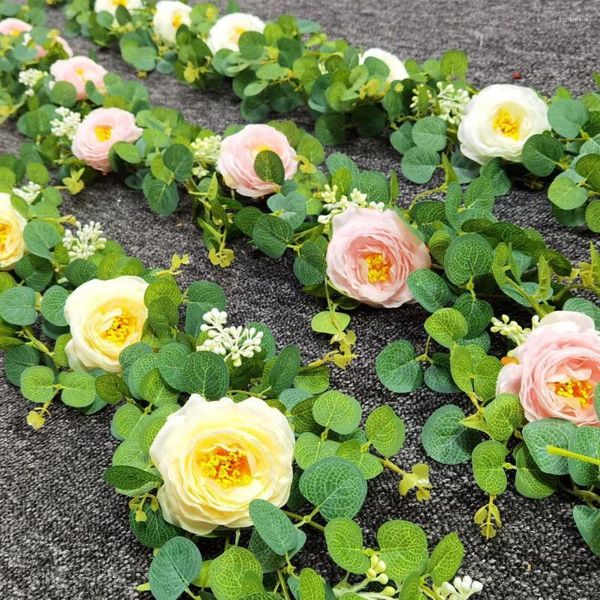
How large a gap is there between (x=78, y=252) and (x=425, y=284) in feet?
1.15

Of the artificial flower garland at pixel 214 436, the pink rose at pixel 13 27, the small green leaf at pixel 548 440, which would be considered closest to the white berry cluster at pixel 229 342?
the artificial flower garland at pixel 214 436

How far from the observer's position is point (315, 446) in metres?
0.50

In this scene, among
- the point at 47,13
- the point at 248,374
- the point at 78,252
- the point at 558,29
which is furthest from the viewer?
the point at 47,13

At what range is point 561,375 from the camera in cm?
49

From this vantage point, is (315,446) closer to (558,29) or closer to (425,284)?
(425,284)

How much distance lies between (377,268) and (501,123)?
0.26 m

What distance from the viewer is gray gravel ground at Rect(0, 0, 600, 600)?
1.57 ft

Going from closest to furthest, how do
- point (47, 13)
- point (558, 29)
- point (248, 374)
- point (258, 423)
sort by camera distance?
point (258, 423) < point (248, 374) < point (558, 29) < point (47, 13)

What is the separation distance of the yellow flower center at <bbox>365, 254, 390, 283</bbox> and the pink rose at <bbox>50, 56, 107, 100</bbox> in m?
0.55

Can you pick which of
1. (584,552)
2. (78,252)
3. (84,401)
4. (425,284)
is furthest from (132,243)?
(584,552)

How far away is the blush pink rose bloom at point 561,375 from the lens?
0.48 metres

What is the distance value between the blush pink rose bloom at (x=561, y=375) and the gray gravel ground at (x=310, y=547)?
65 mm

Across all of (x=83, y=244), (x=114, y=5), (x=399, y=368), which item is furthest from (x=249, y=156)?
(x=114, y=5)

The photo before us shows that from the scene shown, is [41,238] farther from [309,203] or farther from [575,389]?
[575,389]
